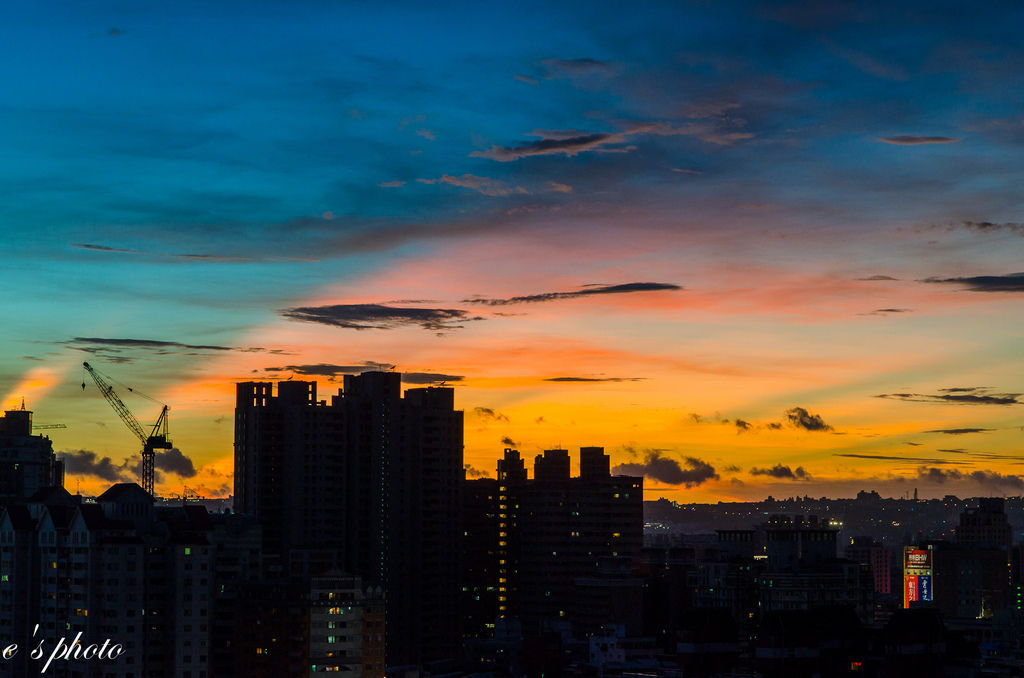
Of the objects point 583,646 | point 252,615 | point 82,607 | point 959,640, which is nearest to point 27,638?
point 82,607

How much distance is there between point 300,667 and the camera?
156500 millimetres

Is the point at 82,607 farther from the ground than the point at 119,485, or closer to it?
closer to it

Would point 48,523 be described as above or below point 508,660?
above

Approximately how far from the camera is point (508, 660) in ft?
620

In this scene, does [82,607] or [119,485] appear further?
[119,485]

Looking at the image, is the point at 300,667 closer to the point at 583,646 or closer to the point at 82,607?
the point at 82,607

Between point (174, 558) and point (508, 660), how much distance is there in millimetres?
48621

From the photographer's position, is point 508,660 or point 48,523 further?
point 508,660

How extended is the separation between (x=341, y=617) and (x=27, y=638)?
2984cm

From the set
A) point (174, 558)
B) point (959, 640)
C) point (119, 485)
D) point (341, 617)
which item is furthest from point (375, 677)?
point (959, 640)

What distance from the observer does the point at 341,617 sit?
159m

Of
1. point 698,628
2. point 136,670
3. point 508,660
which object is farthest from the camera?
point 508,660

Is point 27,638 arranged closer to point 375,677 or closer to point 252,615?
point 252,615

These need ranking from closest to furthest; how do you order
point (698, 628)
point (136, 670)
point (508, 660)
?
1. point (136, 670)
2. point (698, 628)
3. point (508, 660)
